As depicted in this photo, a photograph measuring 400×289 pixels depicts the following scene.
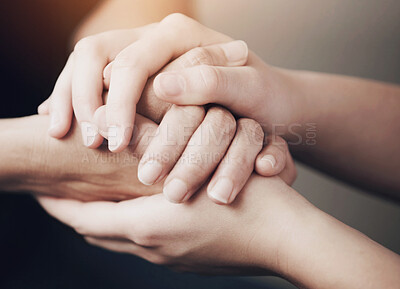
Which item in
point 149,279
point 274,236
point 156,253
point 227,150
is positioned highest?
point 227,150

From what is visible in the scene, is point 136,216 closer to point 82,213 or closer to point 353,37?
point 82,213

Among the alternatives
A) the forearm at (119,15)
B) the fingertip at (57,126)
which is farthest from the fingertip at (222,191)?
the forearm at (119,15)

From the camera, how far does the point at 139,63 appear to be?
0.62 meters

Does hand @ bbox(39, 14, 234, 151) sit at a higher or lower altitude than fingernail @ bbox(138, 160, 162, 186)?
higher

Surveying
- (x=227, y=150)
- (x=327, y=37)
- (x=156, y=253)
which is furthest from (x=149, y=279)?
(x=327, y=37)

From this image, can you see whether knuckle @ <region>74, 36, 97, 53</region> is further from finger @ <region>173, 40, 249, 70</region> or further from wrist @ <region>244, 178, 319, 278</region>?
wrist @ <region>244, 178, 319, 278</region>

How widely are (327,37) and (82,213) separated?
1238 mm

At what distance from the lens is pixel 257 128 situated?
677 mm

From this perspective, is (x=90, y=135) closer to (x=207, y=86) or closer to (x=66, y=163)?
(x=66, y=163)

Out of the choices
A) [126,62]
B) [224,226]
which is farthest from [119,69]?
[224,226]

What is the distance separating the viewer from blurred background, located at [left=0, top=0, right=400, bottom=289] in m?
0.87

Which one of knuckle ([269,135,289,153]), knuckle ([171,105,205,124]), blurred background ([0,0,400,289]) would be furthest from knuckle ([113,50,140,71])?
blurred background ([0,0,400,289])

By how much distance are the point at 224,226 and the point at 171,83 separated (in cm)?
27

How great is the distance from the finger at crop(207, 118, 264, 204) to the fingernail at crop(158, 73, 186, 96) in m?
0.14
